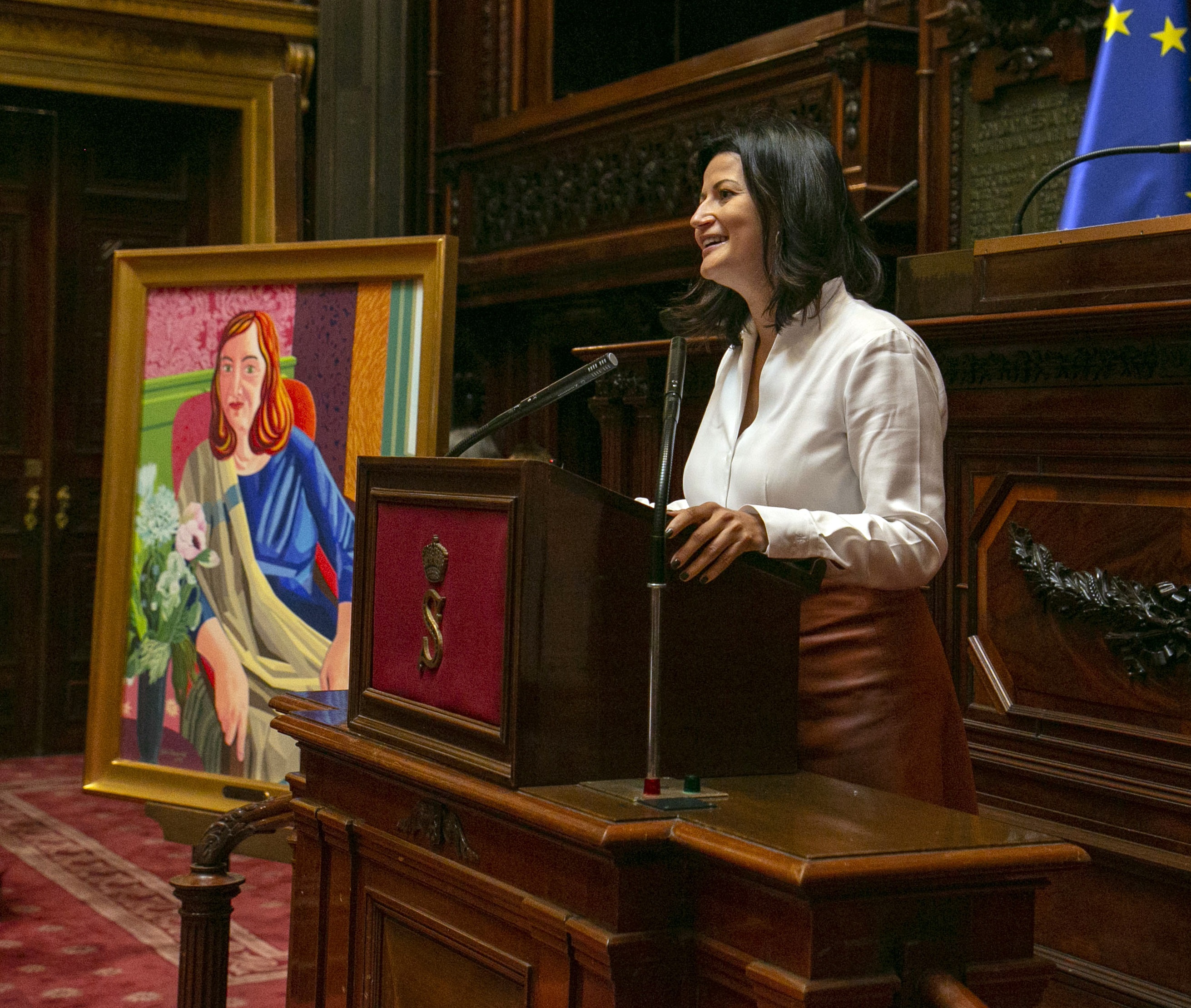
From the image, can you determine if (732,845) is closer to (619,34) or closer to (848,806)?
(848,806)

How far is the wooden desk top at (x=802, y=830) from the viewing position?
1295mm

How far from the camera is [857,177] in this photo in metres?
4.31

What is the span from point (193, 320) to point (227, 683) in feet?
3.12

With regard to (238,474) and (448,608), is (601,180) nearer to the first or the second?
(238,474)

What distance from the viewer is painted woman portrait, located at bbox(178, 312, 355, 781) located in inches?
144

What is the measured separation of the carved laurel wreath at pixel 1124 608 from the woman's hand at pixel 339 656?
5.39 ft

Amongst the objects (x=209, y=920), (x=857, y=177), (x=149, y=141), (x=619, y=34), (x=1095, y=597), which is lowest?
(x=209, y=920)

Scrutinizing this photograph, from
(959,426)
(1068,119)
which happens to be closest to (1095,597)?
(959,426)

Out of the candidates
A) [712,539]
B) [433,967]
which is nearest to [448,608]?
[712,539]

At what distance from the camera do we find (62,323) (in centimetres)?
662

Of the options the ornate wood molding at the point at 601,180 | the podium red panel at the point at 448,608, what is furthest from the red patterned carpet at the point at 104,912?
the ornate wood molding at the point at 601,180

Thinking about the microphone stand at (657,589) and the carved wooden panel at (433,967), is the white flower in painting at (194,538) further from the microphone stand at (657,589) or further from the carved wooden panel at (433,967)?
the microphone stand at (657,589)

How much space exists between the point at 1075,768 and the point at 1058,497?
48cm

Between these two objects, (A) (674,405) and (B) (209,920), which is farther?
(B) (209,920)
